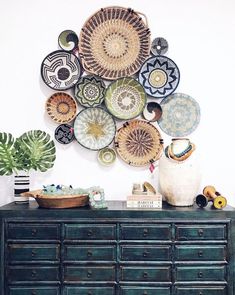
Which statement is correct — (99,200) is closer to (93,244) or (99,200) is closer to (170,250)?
(93,244)

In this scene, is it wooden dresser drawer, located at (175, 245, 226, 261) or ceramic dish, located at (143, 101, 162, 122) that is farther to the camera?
ceramic dish, located at (143, 101, 162, 122)

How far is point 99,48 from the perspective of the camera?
254cm

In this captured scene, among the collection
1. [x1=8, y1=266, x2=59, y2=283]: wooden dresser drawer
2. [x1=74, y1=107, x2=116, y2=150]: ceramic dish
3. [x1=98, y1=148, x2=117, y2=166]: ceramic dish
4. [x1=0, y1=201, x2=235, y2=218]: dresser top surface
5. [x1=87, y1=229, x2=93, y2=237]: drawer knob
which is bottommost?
[x1=8, y1=266, x2=59, y2=283]: wooden dresser drawer

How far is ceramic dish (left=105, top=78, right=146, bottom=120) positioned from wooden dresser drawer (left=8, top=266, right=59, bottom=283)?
3.92 feet

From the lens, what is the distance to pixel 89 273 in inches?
81.6

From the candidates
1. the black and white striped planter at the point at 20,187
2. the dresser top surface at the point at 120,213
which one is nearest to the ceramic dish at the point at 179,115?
the dresser top surface at the point at 120,213

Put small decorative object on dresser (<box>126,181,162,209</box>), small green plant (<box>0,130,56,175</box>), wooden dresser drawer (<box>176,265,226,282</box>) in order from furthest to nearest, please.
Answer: small green plant (<box>0,130,56,175</box>)
small decorative object on dresser (<box>126,181,162,209</box>)
wooden dresser drawer (<box>176,265,226,282</box>)

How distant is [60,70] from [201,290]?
71.0 inches

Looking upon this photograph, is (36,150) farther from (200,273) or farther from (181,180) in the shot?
(200,273)

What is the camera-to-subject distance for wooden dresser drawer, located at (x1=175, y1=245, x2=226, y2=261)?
207 cm

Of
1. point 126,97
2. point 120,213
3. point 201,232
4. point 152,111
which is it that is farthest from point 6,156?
point 201,232

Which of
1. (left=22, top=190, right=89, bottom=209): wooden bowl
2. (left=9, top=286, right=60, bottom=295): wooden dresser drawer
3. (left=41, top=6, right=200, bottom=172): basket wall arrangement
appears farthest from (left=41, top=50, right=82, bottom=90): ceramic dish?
(left=9, top=286, right=60, bottom=295): wooden dresser drawer

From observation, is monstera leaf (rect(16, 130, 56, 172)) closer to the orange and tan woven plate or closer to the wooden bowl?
the wooden bowl

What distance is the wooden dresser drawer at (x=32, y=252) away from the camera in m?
2.08
